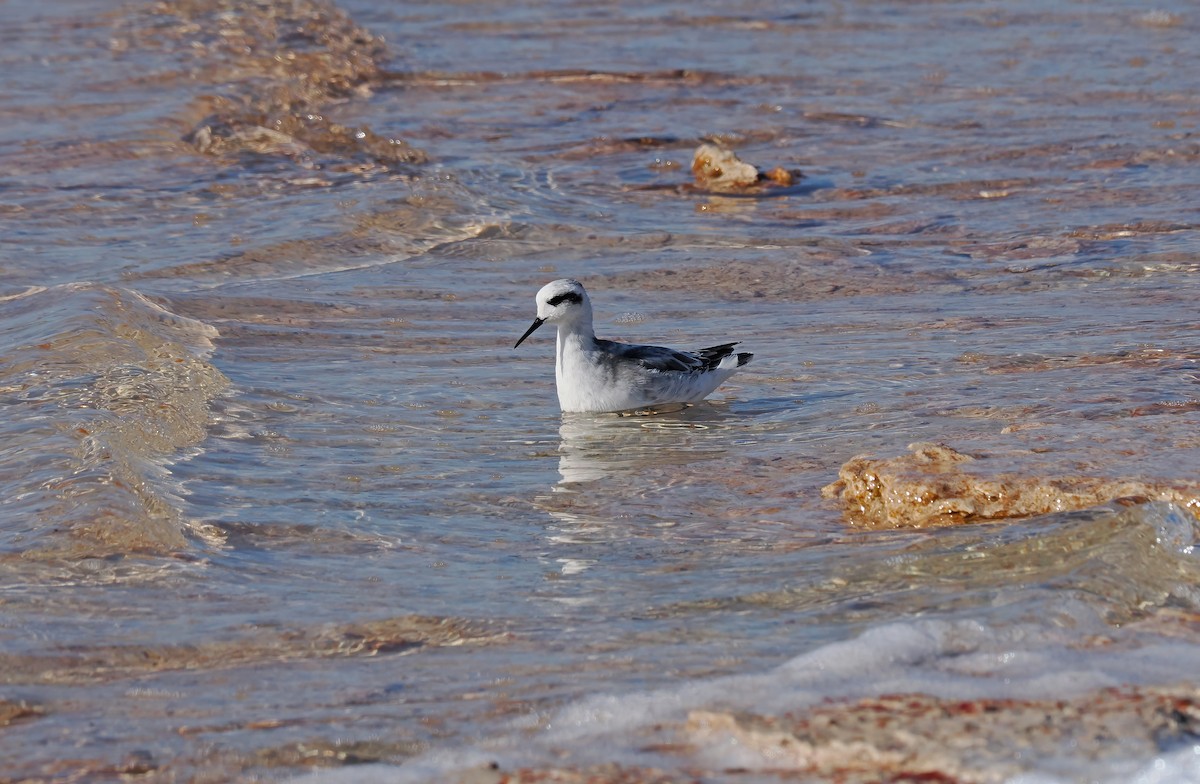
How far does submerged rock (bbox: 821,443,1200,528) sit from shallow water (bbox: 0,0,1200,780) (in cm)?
7

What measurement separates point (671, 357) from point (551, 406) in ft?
2.17

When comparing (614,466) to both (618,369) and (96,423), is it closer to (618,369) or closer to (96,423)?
(618,369)

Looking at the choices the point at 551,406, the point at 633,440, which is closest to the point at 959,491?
the point at 633,440

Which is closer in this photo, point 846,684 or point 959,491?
point 846,684

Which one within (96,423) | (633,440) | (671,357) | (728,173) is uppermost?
(728,173)

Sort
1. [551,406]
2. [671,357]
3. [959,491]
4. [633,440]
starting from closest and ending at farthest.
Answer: [959,491] → [633,440] → [671,357] → [551,406]

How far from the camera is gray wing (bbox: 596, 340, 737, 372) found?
25.0 feet

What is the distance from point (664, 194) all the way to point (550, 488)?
6048mm

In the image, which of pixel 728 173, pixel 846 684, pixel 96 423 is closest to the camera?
pixel 846 684

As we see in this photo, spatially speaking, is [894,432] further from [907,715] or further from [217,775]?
[217,775]

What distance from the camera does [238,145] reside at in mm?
13523

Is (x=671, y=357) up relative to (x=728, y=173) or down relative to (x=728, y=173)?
down

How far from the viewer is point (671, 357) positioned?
763 centimetres

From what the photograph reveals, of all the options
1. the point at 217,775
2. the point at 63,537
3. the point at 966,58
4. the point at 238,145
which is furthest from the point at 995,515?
the point at 966,58
